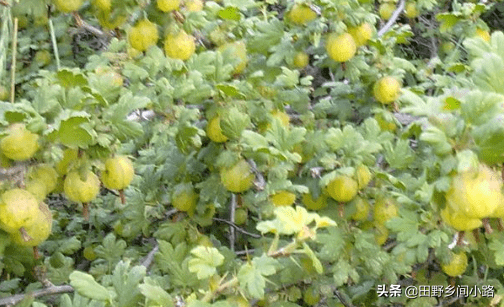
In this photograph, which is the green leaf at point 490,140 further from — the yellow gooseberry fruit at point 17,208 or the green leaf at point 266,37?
the green leaf at point 266,37

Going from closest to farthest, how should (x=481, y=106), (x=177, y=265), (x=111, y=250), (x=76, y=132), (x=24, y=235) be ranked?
(x=481, y=106) < (x=76, y=132) < (x=24, y=235) < (x=177, y=265) < (x=111, y=250)

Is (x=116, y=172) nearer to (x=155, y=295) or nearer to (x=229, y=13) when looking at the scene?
(x=155, y=295)

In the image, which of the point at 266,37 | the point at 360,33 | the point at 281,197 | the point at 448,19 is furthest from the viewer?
the point at 448,19

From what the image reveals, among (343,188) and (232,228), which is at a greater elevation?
(343,188)

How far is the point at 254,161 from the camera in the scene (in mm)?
1848

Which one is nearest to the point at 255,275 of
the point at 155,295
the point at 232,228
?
the point at 155,295

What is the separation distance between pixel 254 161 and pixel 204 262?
536 millimetres

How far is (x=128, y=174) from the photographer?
65.1 inches

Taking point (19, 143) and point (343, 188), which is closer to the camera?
point (19, 143)

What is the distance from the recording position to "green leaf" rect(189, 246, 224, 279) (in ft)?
4.43

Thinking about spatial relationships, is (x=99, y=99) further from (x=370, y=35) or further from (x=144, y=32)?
(x=370, y=35)

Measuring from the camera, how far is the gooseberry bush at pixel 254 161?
1352 millimetres

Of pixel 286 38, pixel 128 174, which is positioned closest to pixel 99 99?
pixel 128 174

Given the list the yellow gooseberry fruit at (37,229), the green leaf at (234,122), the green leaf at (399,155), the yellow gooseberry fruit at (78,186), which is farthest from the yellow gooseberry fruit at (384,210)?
the yellow gooseberry fruit at (37,229)
